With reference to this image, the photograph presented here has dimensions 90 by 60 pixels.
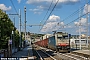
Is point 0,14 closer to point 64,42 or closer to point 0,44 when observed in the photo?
point 0,44

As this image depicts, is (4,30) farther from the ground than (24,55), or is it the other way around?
(4,30)

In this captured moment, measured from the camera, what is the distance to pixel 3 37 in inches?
1610

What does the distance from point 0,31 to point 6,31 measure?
544cm

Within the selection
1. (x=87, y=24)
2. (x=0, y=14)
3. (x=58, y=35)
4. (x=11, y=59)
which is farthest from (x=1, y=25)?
(x=11, y=59)

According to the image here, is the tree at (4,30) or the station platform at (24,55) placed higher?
the tree at (4,30)

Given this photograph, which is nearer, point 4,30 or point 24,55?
point 24,55

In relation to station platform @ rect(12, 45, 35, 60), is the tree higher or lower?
higher

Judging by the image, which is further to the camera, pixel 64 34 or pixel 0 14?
pixel 0 14

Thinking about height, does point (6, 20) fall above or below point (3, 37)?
above

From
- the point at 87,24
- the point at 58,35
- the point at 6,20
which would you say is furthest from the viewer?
the point at 6,20

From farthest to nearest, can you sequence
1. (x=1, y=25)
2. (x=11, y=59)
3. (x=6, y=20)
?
(x=6, y=20)
(x=1, y=25)
(x=11, y=59)

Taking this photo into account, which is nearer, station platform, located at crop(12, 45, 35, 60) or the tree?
station platform, located at crop(12, 45, 35, 60)

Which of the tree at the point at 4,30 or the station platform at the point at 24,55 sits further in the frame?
the tree at the point at 4,30

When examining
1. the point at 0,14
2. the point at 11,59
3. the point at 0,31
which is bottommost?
the point at 11,59
